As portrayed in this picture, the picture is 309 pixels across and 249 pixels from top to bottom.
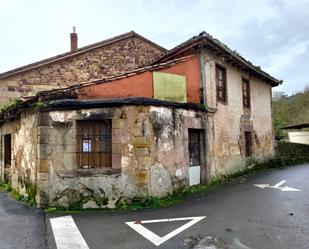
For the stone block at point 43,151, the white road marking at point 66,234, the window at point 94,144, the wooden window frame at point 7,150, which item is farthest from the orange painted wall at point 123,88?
the wooden window frame at point 7,150

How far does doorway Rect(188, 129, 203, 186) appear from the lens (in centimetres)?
1008

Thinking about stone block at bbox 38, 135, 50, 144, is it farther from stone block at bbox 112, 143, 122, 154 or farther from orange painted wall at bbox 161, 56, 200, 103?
orange painted wall at bbox 161, 56, 200, 103

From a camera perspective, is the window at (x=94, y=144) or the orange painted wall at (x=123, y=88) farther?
the orange painted wall at (x=123, y=88)

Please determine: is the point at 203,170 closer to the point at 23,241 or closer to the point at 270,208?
the point at 270,208

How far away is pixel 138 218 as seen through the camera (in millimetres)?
6727

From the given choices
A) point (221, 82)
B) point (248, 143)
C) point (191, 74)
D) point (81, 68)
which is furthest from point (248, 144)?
point (81, 68)

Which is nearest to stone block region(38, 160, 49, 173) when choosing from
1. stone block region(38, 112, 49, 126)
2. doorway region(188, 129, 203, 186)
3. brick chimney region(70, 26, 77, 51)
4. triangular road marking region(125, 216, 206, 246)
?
stone block region(38, 112, 49, 126)

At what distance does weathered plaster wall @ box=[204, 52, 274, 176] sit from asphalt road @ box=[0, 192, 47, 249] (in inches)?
240

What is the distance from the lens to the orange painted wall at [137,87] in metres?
8.37

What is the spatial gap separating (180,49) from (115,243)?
7.60 metres

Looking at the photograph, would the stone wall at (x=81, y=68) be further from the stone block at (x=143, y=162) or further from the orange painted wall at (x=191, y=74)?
the stone block at (x=143, y=162)

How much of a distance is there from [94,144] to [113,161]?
2.30 feet

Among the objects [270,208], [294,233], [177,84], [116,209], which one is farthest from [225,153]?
[294,233]

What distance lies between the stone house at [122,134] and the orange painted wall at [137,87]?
27 mm
